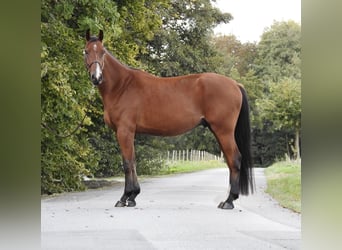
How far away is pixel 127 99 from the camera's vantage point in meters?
2.92

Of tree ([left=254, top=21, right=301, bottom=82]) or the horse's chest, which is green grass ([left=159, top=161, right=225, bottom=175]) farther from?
tree ([left=254, top=21, right=301, bottom=82])

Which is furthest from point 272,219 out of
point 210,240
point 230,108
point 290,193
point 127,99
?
point 127,99

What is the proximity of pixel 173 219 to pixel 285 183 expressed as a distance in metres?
0.70

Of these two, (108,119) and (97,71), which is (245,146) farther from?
(97,71)

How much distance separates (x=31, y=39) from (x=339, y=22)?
975 millimetres

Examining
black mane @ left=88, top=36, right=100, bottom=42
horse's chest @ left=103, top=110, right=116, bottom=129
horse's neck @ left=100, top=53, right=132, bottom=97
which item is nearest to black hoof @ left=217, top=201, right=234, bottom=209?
horse's chest @ left=103, top=110, right=116, bottom=129

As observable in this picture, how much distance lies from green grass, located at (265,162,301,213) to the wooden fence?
1.08ft

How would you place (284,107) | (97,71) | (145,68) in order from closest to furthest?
(284,107), (97,71), (145,68)

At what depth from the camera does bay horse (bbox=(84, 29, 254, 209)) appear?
2.86m

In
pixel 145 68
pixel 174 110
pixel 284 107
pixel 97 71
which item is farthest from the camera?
pixel 145 68

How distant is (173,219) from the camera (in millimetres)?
2836

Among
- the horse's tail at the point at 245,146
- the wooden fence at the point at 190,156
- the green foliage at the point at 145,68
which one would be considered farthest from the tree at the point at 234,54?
the wooden fence at the point at 190,156

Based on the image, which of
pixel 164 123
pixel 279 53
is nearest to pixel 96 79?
pixel 164 123

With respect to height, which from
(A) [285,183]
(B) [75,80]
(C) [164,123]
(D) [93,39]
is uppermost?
(D) [93,39]
